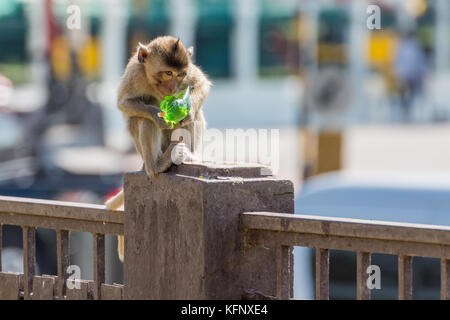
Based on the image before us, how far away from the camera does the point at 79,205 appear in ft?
13.9

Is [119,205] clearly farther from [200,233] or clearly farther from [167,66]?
[200,233]

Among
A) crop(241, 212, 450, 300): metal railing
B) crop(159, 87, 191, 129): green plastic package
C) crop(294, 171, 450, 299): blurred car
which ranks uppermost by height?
crop(159, 87, 191, 129): green plastic package

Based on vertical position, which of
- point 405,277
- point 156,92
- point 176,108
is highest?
point 156,92

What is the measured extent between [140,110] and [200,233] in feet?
3.96

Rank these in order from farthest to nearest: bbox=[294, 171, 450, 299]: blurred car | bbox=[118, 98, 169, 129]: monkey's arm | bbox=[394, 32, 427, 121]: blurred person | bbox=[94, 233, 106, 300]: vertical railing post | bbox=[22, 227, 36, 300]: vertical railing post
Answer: bbox=[394, 32, 427, 121]: blurred person < bbox=[294, 171, 450, 299]: blurred car < bbox=[118, 98, 169, 129]: monkey's arm < bbox=[22, 227, 36, 300]: vertical railing post < bbox=[94, 233, 106, 300]: vertical railing post

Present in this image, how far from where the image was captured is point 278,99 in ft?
84.3

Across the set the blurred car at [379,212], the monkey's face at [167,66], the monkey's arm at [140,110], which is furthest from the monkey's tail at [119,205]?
the blurred car at [379,212]

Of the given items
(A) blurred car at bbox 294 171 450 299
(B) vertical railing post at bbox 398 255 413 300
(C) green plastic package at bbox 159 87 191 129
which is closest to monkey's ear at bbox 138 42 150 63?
(C) green plastic package at bbox 159 87 191 129

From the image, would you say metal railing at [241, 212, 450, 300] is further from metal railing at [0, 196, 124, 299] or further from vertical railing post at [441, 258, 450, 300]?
metal railing at [0, 196, 124, 299]

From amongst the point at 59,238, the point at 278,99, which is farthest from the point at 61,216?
the point at 278,99

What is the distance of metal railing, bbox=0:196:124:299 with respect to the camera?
412 centimetres

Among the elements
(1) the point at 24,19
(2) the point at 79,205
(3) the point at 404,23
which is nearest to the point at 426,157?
(3) the point at 404,23

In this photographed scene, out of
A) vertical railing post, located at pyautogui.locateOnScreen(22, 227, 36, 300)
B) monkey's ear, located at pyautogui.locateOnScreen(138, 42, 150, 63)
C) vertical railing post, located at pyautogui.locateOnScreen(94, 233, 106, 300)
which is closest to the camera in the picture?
vertical railing post, located at pyautogui.locateOnScreen(94, 233, 106, 300)

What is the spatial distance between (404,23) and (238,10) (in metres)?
4.44
